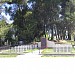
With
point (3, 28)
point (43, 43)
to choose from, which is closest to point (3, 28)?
point (3, 28)

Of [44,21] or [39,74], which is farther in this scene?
[44,21]

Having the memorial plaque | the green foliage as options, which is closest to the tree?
the green foliage

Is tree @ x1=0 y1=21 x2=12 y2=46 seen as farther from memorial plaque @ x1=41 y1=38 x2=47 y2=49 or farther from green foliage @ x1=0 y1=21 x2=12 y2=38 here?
memorial plaque @ x1=41 y1=38 x2=47 y2=49

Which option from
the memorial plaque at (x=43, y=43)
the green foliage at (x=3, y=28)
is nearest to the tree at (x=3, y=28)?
the green foliage at (x=3, y=28)

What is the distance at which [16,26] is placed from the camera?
213 feet

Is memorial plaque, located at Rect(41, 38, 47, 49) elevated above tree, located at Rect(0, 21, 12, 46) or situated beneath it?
situated beneath

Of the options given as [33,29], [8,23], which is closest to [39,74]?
[33,29]

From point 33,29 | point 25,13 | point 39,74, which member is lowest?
point 39,74

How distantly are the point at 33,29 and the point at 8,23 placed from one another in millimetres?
7964

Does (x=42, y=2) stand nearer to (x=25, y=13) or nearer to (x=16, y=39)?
(x=25, y=13)

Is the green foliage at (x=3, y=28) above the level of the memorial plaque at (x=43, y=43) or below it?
above

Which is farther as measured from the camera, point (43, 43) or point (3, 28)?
point (3, 28)

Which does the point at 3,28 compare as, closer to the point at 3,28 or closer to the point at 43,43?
the point at 3,28

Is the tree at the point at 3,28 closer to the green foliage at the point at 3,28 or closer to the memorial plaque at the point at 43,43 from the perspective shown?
the green foliage at the point at 3,28
